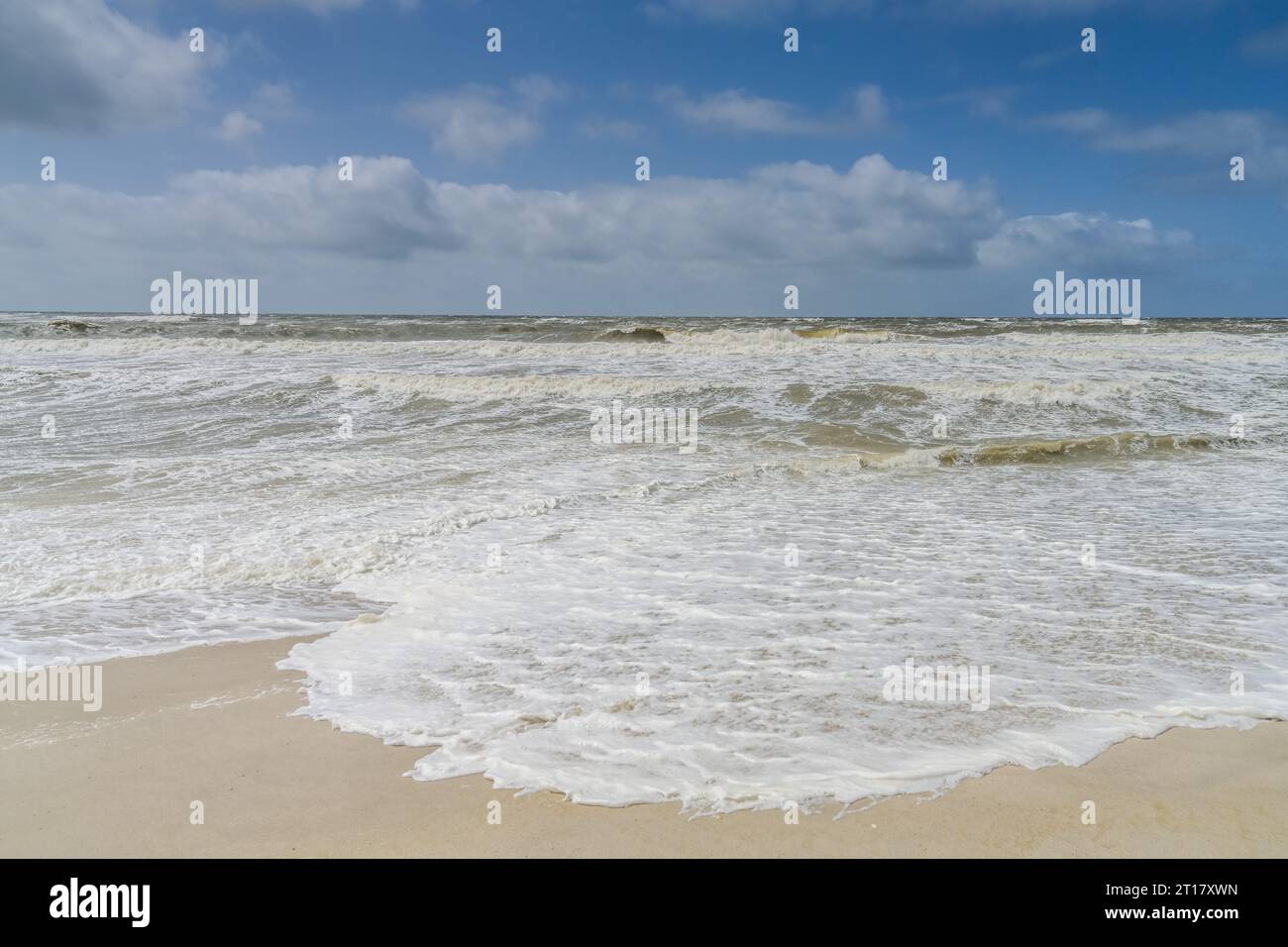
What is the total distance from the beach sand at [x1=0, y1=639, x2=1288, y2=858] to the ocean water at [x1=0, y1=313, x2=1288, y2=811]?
145 mm

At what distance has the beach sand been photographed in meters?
2.75

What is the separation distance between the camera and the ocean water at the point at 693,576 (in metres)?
3.56

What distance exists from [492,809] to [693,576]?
304 centimetres

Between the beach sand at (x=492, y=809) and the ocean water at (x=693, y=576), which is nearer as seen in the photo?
the beach sand at (x=492, y=809)

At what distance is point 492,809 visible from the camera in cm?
296

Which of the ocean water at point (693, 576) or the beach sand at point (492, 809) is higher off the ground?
the ocean water at point (693, 576)

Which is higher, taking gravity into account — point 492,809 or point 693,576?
point 693,576

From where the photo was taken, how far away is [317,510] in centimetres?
776

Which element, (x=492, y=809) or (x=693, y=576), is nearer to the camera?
(x=492, y=809)

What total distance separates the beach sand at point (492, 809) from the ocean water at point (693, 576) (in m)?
0.14

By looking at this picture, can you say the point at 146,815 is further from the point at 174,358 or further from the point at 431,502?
the point at 174,358

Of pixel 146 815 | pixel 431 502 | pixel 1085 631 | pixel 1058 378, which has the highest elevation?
pixel 1058 378
